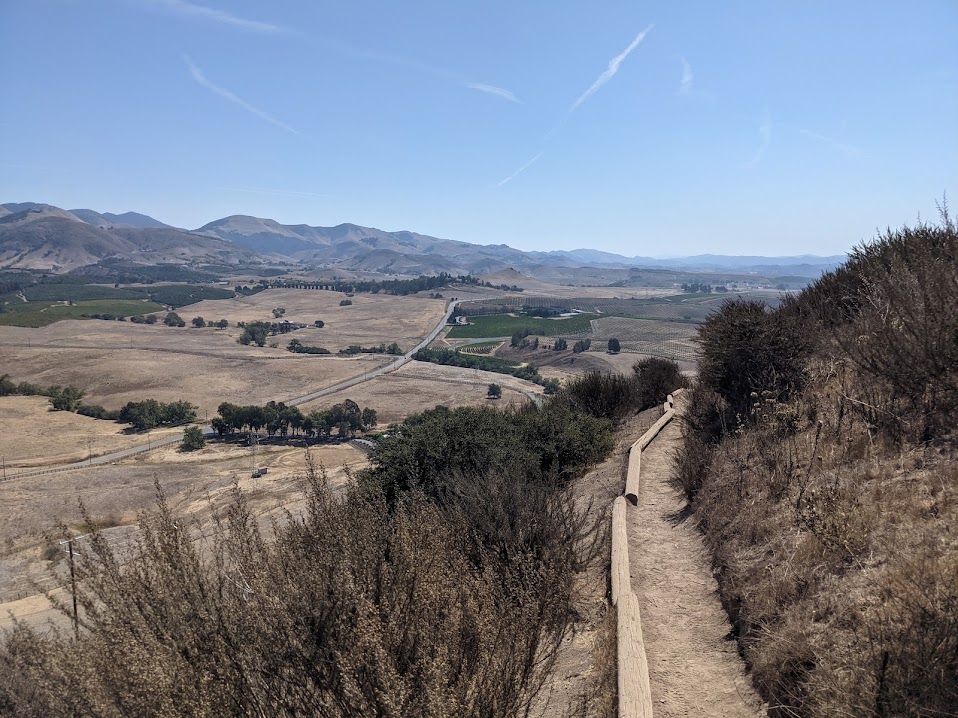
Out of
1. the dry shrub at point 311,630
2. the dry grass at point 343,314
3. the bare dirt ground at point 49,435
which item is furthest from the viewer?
the dry grass at point 343,314

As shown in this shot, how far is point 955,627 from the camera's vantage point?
3600mm

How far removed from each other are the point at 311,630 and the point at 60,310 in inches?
7012

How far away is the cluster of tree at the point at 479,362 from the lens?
92750mm

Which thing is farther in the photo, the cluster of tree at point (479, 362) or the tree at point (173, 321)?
the tree at point (173, 321)

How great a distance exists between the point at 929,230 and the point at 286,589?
15199 millimetres

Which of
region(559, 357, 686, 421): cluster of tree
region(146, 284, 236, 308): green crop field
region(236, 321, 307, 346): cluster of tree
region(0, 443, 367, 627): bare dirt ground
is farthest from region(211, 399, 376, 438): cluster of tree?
region(146, 284, 236, 308): green crop field

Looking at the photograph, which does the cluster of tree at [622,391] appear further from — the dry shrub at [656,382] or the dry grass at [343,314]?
the dry grass at [343,314]

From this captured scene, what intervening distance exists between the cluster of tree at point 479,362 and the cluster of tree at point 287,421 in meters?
32.4

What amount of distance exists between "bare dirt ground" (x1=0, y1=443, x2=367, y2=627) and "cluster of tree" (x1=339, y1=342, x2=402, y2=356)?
54.8 m

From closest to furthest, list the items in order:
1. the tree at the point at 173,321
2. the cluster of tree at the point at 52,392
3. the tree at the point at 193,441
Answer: the tree at the point at 193,441, the cluster of tree at the point at 52,392, the tree at the point at 173,321

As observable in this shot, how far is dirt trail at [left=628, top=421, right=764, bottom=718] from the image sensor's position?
15.6 ft

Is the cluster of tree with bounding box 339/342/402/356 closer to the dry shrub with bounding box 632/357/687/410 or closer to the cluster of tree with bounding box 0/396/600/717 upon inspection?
the dry shrub with bounding box 632/357/687/410

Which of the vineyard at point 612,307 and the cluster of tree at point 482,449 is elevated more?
the vineyard at point 612,307

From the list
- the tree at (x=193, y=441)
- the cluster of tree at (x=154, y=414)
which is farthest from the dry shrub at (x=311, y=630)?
the cluster of tree at (x=154, y=414)
